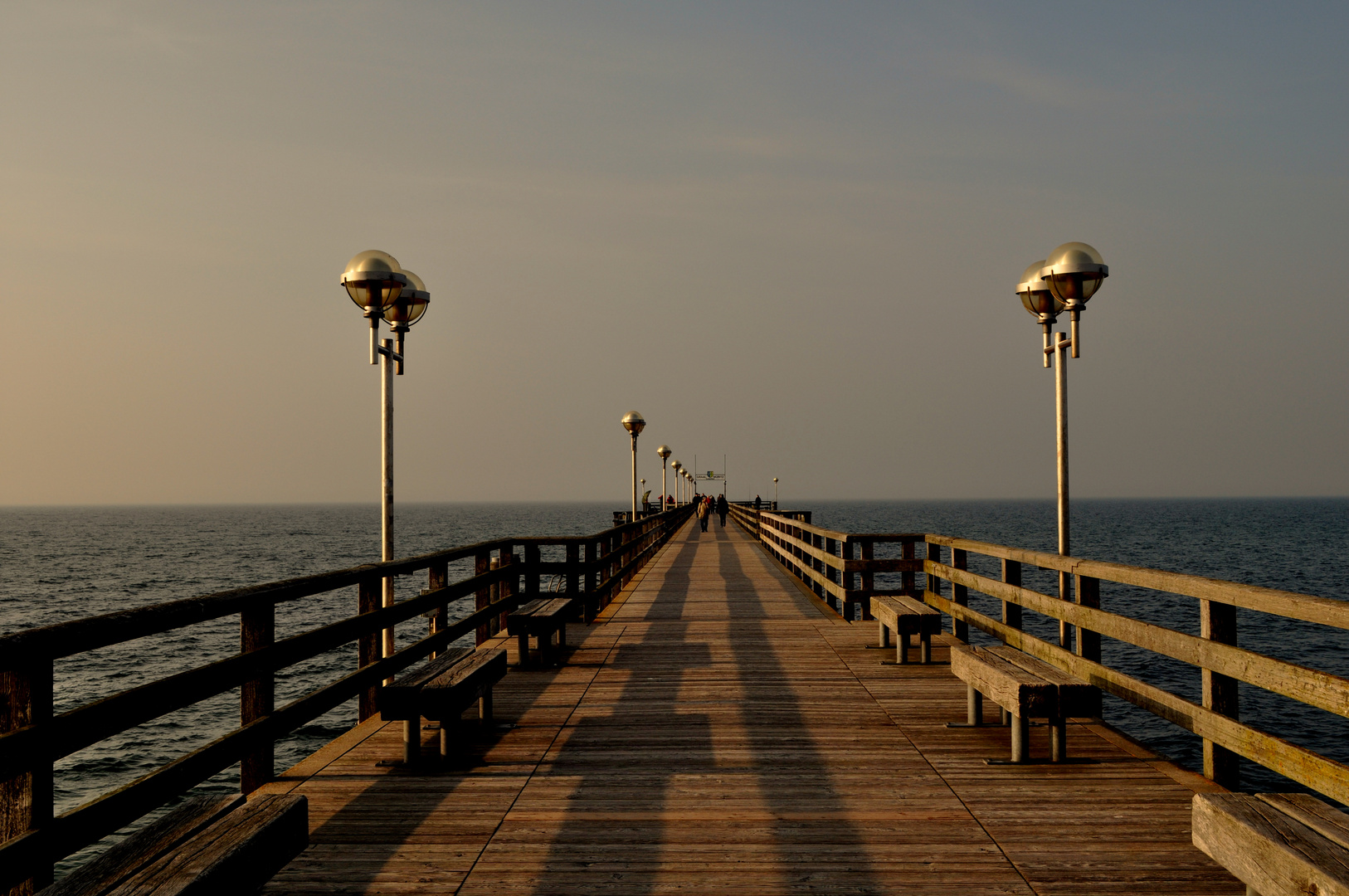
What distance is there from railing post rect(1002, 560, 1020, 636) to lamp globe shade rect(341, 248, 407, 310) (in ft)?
19.8

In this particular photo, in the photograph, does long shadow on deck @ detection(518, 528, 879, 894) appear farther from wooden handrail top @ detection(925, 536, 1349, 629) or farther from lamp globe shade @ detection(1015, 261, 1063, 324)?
lamp globe shade @ detection(1015, 261, 1063, 324)

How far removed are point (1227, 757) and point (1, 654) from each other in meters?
5.56

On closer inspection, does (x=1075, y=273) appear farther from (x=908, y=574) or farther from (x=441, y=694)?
(x=441, y=694)

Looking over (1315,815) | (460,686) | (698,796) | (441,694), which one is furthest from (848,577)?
(1315,815)

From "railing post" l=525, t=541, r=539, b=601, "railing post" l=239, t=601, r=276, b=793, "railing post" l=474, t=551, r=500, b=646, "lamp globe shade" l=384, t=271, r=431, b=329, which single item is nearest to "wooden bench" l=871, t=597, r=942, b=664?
"railing post" l=474, t=551, r=500, b=646

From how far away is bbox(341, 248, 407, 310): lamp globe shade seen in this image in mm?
8719

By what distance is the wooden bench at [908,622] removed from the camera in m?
8.41

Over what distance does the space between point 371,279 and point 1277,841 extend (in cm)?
800

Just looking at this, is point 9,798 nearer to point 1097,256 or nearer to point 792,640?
point 792,640

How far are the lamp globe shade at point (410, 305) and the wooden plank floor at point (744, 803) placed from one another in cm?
396

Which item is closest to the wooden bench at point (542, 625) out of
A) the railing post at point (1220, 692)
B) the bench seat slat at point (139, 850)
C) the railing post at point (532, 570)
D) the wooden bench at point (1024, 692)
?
the railing post at point (532, 570)

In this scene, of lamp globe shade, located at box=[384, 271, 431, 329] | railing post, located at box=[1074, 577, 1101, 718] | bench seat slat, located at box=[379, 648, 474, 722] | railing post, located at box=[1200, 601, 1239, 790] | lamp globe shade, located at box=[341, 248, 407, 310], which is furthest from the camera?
lamp globe shade, located at box=[384, 271, 431, 329]

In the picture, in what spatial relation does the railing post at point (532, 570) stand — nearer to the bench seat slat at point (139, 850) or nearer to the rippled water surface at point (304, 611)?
the bench seat slat at point (139, 850)

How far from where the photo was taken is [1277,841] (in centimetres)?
280
